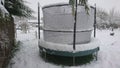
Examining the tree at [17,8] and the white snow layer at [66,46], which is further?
the tree at [17,8]

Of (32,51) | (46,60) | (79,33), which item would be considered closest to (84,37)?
(79,33)

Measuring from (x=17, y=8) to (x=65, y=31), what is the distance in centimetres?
253

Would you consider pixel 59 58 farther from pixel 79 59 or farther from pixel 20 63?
pixel 20 63

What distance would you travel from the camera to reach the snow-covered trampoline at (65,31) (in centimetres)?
558

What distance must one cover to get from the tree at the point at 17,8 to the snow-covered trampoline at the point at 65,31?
4.64 ft

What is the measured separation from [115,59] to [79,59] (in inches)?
54.2

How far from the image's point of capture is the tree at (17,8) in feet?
22.3

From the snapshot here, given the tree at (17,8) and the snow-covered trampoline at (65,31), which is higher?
the tree at (17,8)

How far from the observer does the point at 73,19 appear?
5.70 meters

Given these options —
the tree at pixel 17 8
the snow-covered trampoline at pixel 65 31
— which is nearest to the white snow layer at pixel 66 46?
the snow-covered trampoline at pixel 65 31

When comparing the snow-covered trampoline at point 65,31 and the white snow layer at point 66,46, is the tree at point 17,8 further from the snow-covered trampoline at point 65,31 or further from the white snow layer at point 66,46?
the white snow layer at point 66,46

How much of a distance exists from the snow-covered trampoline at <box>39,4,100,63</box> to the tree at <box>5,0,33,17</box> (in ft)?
4.64

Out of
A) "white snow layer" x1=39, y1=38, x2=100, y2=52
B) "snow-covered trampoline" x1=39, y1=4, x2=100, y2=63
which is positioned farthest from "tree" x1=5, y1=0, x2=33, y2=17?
"white snow layer" x1=39, y1=38, x2=100, y2=52

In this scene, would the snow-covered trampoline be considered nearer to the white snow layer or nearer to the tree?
the white snow layer
